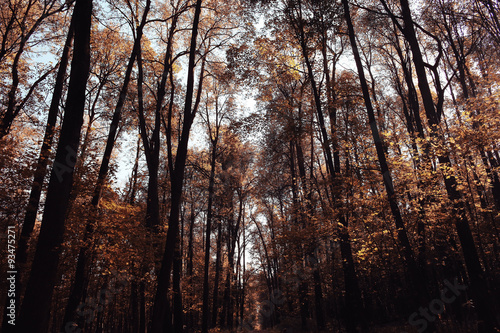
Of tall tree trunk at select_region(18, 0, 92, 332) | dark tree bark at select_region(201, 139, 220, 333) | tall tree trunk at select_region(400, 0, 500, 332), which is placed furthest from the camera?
dark tree bark at select_region(201, 139, 220, 333)

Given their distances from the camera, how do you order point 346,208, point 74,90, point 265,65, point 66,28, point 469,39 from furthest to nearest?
point 469,39
point 265,65
point 66,28
point 346,208
point 74,90

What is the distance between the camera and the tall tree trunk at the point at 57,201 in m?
4.02

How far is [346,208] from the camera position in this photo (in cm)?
841

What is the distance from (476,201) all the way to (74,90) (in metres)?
11.0

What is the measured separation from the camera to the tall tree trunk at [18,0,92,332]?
402 cm

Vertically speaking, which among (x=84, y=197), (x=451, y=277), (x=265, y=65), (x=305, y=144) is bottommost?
(x=451, y=277)

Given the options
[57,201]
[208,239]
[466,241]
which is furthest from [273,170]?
[57,201]

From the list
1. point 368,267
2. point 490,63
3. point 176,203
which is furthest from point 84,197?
point 490,63

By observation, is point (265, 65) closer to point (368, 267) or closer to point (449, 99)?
point (368, 267)

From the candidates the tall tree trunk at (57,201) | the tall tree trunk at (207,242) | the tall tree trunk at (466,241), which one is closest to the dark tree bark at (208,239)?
the tall tree trunk at (207,242)

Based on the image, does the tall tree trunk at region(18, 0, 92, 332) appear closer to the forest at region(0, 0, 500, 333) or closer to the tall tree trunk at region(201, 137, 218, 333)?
the forest at region(0, 0, 500, 333)

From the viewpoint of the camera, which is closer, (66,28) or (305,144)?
(66,28)

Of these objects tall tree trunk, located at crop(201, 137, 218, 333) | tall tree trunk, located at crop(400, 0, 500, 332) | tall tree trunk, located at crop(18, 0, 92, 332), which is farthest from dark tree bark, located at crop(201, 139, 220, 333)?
tall tree trunk, located at crop(400, 0, 500, 332)

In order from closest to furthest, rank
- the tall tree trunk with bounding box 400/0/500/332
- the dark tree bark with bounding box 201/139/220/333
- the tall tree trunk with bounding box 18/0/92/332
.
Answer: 1. the tall tree trunk with bounding box 18/0/92/332
2. the tall tree trunk with bounding box 400/0/500/332
3. the dark tree bark with bounding box 201/139/220/333
